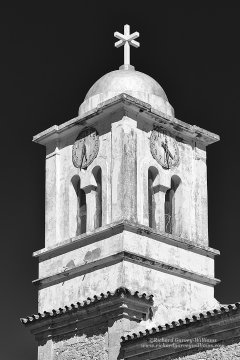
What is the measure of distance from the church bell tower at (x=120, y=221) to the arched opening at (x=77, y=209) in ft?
0.08

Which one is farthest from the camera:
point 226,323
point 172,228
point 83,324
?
point 172,228

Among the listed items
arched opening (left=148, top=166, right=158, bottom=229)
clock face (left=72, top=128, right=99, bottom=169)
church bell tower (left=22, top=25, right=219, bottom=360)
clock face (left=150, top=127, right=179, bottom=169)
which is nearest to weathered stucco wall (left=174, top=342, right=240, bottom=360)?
church bell tower (left=22, top=25, right=219, bottom=360)

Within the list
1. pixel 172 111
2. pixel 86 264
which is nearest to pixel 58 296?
pixel 86 264

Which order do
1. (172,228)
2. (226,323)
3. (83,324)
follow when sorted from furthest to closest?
(172,228) → (83,324) → (226,323)

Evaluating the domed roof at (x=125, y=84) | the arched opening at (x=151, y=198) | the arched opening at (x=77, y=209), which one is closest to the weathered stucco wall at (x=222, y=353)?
the arched opening at (x=151, y=198)

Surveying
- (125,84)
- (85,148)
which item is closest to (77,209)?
(85,148)

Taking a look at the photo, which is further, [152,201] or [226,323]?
[152,201]

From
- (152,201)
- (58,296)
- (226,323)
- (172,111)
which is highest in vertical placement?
(172,111)

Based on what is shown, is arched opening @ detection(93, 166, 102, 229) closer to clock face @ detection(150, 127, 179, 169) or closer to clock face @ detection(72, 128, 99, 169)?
clock face @ detection(72, 128, 99, 169)

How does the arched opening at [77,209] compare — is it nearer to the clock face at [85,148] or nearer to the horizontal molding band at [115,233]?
the clock face at [85,148]

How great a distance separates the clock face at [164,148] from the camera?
1192 inches

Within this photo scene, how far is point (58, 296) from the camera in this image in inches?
1176

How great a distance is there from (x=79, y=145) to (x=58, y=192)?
51.2 inches

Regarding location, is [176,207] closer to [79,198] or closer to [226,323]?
[79,198]
